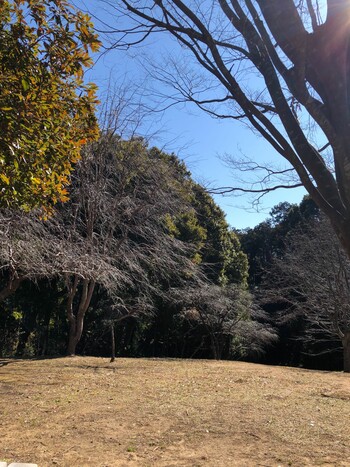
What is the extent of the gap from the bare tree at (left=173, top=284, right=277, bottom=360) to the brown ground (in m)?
7.74

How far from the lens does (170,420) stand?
5.88 metres

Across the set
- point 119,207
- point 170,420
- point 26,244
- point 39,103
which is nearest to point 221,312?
point 119,207

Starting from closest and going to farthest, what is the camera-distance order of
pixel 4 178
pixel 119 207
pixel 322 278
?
pixel 4 178
pixel 119 207
pixel 322 278

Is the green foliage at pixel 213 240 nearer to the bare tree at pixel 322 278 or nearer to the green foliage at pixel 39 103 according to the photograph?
the bare tree at pixel 322 278

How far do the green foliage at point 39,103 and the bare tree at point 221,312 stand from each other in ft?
44.4

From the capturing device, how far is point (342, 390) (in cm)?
898

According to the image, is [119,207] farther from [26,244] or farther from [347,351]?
[347,351]

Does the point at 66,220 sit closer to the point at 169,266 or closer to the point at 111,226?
the point at 111,226

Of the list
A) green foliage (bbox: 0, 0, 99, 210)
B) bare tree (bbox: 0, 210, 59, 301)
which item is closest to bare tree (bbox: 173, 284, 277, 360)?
bare tree (bbox: 0, 210, 59, 301)

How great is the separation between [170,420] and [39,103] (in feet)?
13.9

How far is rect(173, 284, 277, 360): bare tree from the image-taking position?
17.8 meters

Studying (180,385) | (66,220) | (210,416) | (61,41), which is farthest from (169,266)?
→ (61,41)

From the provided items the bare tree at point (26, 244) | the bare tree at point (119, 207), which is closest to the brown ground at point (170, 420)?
the bare tree at point (26, 244)

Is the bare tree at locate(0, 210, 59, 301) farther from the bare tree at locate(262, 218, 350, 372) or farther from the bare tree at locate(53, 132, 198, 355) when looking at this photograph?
the bare tree at locate(262, 218, 350, 372)
